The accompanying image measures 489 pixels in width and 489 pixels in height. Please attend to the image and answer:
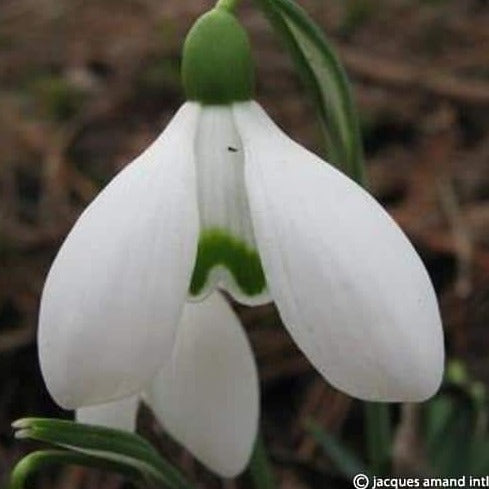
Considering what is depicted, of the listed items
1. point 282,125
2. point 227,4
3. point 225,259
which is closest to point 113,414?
point 225,259

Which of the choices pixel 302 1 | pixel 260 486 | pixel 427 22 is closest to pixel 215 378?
pixel 260 486

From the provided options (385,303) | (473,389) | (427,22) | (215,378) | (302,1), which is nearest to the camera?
(385,303)

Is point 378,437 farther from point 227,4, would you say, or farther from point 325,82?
point 227,4

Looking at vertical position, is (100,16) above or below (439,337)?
below

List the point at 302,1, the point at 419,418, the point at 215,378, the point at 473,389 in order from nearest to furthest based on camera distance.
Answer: the point at 215,378 → the point at 473,389 → the point at 419,418 → the point at 302,1

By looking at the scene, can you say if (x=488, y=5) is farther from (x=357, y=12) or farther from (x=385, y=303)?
(x=385, y=303)

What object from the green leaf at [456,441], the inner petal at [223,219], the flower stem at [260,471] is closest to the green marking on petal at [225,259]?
the inner petal at [223,219]

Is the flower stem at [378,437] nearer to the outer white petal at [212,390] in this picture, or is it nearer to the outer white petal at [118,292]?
the outer white petal at [212,390]

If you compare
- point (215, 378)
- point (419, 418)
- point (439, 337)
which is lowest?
point (419, 418)

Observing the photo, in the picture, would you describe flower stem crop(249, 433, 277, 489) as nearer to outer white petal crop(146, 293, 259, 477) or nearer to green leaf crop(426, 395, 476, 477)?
outer white petal crop(146, 293, 259, 477)
